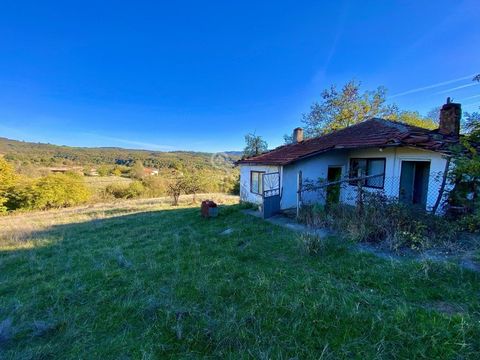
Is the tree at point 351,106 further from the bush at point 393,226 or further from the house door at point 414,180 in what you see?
the bush at point 393,226

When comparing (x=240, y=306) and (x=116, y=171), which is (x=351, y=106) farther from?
(x=116, y=171)

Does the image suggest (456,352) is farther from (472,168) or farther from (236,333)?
(472,168)

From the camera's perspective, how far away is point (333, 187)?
11.4 m

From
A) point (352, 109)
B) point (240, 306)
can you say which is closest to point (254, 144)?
point (352, 109)

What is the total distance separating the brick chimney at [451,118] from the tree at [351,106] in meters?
13.7

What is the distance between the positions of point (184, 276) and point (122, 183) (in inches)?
1252

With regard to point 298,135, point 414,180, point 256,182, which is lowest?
point 256,182

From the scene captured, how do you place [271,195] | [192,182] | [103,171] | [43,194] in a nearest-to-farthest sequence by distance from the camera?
[271,195]
[192,182]
[43,194]
[103,171]

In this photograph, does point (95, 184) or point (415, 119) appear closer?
point (415, 119)

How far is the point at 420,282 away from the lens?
3.91 m

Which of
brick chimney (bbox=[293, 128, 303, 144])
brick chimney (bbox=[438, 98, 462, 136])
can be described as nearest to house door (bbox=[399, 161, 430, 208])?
brick chimney (bbox=[438, 98, 462, 136])

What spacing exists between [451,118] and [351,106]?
14403 millimetres

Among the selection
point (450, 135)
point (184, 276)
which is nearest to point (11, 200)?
point (184, 276)

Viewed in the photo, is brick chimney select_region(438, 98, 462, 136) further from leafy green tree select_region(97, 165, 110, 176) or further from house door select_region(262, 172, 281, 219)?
leafy green tree select_region(97, 165, 110, 176)
